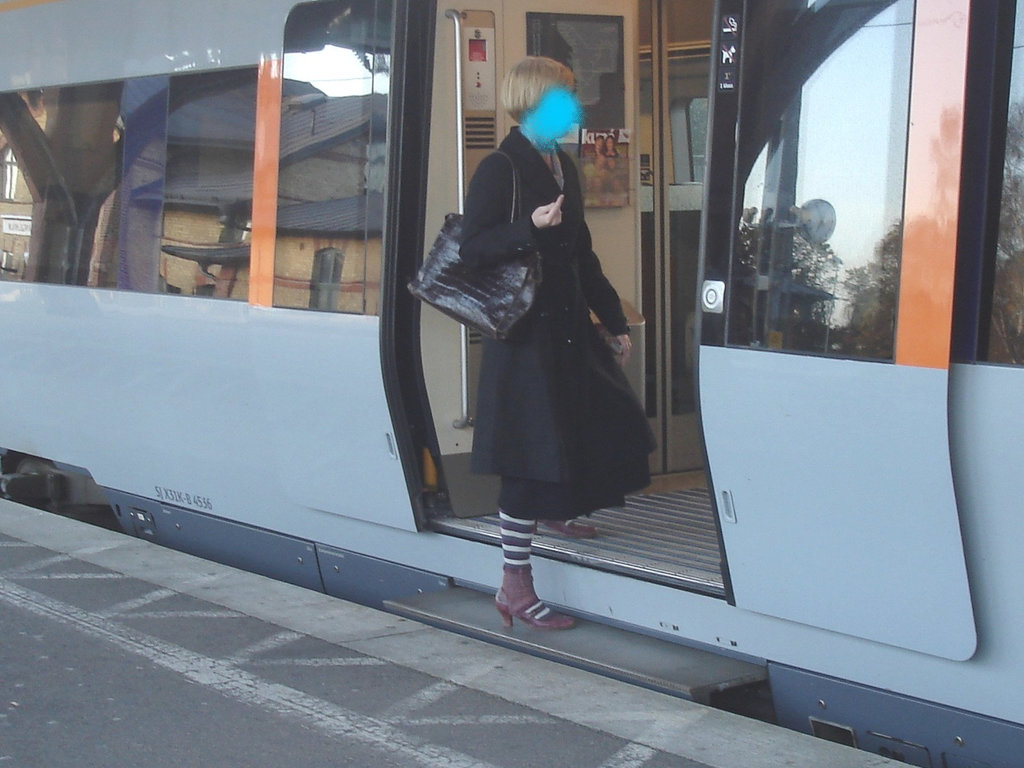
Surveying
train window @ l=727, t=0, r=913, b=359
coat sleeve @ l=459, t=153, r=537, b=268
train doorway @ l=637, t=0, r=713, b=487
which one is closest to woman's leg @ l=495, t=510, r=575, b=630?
coat sleeve @ l=459, t=153, r=537, b=268

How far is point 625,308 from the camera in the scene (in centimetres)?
A: 577

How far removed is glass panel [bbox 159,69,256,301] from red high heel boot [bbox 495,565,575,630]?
178cm

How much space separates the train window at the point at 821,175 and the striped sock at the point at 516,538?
1153mm

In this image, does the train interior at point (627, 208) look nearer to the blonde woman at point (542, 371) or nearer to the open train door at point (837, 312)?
the blonde woman at point (542, 371)

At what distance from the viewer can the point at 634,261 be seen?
5852 mm

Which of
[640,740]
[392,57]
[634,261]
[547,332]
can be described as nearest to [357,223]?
[392,57]

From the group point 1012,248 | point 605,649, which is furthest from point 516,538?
point 1012,248

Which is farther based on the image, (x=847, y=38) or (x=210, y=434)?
(x=210, y=434)

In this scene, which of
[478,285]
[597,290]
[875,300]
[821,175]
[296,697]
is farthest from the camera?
[597,290]

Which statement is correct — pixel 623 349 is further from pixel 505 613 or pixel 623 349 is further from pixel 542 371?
pixel 505 613

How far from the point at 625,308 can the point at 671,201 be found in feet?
2.41

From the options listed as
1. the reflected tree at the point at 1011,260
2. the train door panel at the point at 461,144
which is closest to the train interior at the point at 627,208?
the train door panel at the point at 461,144

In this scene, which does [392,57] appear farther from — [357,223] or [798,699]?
[798,699]

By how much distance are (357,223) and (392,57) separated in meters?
0.63
